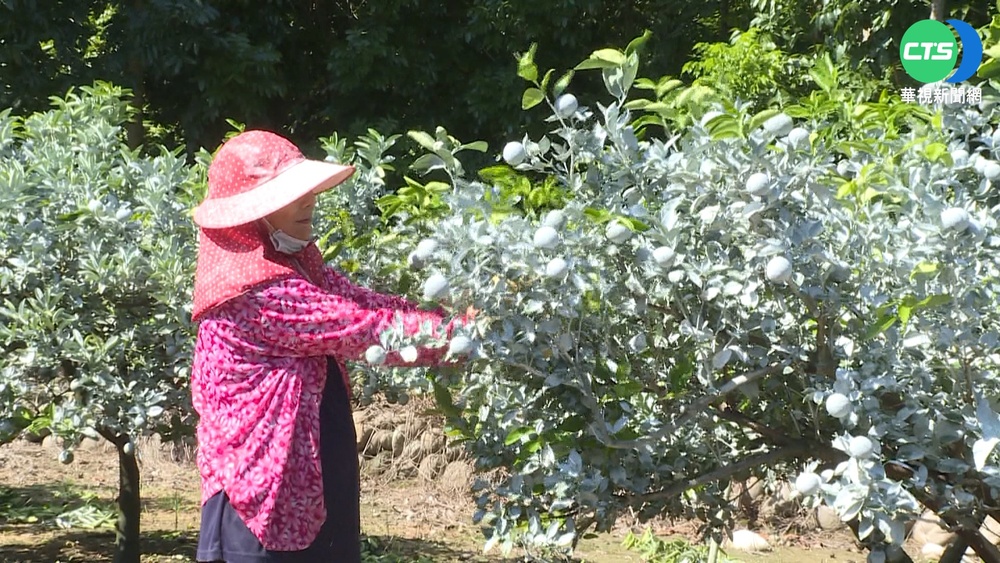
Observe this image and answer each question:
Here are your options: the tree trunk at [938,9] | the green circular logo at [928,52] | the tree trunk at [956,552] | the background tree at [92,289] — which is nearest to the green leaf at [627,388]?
the tree trunk at [956,552]

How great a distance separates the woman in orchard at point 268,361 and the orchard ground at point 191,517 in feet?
10.3

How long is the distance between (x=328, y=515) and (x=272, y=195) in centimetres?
73

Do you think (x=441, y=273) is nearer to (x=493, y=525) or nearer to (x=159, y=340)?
(x=493, y=525)

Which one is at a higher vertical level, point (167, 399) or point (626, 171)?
point (626, 171)

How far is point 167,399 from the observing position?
164 inches

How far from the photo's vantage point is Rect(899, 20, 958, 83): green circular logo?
11.8 feet

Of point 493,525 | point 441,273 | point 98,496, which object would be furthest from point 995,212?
point 98,496

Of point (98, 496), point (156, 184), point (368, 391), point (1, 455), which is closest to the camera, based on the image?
point (368, 391)

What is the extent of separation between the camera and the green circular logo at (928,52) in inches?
142

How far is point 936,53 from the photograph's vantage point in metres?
3.87

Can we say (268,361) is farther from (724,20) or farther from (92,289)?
(724,20)

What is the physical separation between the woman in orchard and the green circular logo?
183 cm

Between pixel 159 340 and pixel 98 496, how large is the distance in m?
3.43

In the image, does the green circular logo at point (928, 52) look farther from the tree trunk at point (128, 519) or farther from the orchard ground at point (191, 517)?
the tree trunk at point (128, 519)
